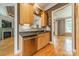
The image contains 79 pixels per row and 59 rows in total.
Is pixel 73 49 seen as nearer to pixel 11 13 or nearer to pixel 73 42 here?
pixel 73 42

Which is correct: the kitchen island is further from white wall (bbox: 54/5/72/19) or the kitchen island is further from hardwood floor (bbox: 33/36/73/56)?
white wall (bbox: 54/5/72/19)

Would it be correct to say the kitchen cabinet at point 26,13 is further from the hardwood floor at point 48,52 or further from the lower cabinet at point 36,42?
the hardwood floor at point 48,52

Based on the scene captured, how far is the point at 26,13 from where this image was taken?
1.80 metres

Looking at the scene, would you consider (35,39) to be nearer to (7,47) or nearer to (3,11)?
(7,47)

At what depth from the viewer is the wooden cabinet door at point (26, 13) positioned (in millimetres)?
1613

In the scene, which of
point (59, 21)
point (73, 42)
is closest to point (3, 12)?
point (59, 21)

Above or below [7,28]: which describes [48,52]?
below

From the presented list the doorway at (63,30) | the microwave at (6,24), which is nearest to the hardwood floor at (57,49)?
the doorway at (63,30)

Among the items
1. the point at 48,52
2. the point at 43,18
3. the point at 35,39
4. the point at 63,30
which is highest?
the point at 43,18

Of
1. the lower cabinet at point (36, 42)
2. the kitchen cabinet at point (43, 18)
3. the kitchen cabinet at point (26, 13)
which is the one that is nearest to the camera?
the kitchen cabinet at point (26, 13)

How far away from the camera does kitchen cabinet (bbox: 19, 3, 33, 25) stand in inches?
63.0

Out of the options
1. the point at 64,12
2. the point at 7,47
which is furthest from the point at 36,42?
the point at 64,12

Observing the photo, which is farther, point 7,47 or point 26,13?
point 26,13

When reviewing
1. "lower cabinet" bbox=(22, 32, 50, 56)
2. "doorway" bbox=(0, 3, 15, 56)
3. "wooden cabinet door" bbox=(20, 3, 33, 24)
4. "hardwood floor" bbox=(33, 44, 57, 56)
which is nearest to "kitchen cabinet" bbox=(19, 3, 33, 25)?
"wooden cabinet door" bbox=(20, 3, 33, 24)
